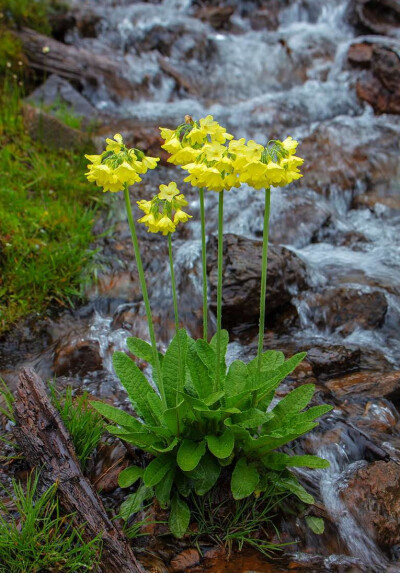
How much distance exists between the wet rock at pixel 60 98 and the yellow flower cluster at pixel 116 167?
16.9ft

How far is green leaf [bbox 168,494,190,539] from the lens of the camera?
2129 millimetres

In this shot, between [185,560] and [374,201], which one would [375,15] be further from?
[185,560]

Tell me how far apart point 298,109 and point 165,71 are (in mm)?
2550

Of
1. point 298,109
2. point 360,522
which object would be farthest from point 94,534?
point 298,109

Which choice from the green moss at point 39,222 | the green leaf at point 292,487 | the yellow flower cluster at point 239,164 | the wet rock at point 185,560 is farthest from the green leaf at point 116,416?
the green moss at point 39,222

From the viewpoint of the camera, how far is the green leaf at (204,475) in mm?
2164

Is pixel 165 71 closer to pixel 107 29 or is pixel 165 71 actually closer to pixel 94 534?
pixel 107 29

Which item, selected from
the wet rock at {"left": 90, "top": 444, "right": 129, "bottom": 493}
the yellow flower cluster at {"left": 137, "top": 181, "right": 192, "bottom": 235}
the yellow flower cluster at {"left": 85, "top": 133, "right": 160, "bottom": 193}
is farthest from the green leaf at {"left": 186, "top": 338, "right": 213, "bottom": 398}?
the yellow flower cluster at {"left": 85, "top": 133, "right": 160, "bottom": 193}

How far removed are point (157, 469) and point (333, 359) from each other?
1.88 metres

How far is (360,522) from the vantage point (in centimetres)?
238

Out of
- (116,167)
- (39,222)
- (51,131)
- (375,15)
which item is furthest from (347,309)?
(375,15)

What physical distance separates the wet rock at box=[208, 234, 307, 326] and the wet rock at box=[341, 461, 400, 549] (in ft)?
5.66

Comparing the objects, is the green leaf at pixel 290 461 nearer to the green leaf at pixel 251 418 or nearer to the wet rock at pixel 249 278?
the green leaf at pixel 251 418

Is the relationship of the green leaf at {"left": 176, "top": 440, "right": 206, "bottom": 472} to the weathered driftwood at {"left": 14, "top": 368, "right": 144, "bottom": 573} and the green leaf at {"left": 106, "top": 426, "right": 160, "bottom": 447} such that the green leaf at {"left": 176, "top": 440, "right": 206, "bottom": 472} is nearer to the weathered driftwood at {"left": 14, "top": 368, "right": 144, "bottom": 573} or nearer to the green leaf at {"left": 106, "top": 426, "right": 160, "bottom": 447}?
the green leaf at {"left": 106, "top": 426, "right": 160, "bottom": 447}
